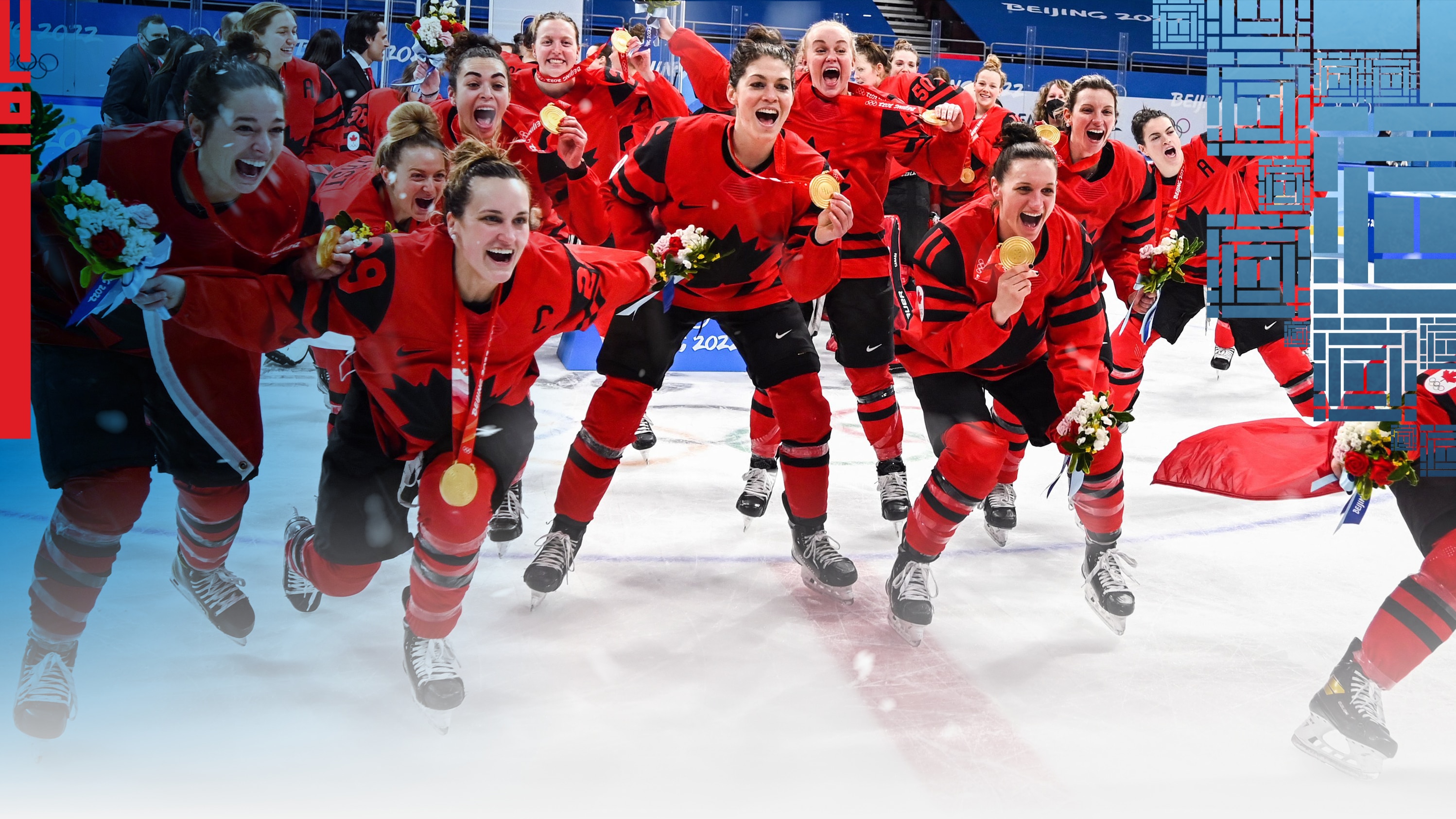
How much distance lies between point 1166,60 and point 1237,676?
446 inches

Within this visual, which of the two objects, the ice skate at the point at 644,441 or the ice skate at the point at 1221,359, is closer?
the ice skate at the point at 644,441

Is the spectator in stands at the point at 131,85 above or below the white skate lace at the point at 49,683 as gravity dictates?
above

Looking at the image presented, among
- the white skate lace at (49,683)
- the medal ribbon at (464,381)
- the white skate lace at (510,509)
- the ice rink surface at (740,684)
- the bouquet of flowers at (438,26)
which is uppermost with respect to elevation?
the bouquet of flowers at (438,26)

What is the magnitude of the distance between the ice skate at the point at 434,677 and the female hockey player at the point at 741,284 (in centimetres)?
66

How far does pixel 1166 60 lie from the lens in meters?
12.7

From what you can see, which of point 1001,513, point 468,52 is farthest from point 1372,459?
point 468,52

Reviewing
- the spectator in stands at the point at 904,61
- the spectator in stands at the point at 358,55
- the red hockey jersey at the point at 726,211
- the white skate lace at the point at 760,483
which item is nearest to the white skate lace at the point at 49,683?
the red hockey jersey at the point at 726,211

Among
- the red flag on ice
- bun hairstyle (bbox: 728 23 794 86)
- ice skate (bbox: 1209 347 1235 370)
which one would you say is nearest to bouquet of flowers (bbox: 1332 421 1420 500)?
the red flag on ice

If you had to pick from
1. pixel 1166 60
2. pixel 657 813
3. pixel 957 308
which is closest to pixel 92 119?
pixel 957 308

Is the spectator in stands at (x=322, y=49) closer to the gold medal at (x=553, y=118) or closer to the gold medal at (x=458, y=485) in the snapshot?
the gold medal at (x=553, y=118)

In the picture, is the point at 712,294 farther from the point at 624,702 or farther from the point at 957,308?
the point at 624,702

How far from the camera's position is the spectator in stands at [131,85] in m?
4.53

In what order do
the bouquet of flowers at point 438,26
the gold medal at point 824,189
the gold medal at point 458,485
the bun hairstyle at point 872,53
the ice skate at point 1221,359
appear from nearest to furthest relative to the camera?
the gold medal at point 458,485 → the gold medal at point 824,189 → the bouquet of flowers at point 438,26 → the bun hairstyle at point 872,53 → the ice skate at point 1221,359

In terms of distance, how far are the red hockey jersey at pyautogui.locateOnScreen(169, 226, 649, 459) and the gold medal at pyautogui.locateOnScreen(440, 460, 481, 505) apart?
17cm
